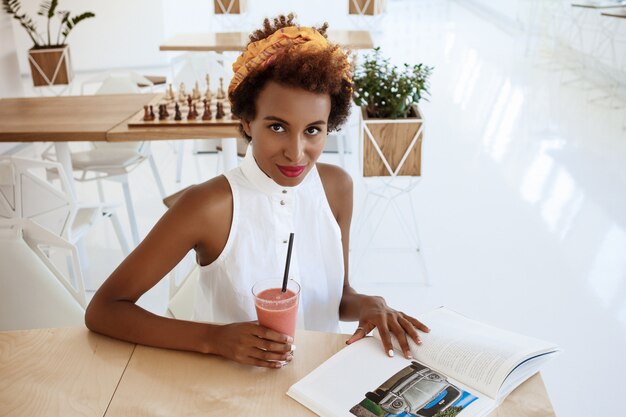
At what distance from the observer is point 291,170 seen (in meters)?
1.20

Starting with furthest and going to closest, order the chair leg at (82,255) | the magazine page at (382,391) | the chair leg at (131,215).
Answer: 1. the chair leg at (131,215)
2. the chair leg at (82,255)
3. the magazine page at (382,391)

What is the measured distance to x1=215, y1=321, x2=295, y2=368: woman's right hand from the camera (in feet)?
3.36

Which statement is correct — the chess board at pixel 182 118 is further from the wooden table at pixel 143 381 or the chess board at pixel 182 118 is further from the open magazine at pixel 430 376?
the open magazine at pixel 430 376

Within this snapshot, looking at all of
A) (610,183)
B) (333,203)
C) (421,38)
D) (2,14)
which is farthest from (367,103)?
(421,38)

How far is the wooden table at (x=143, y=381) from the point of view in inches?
37.6

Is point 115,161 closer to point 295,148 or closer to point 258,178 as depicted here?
point 258,178

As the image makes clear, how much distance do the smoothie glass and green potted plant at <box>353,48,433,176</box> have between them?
1.55m

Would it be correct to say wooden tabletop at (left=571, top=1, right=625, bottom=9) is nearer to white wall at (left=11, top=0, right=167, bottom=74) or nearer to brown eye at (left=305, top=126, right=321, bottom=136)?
white wall at (left=11, top=0, right=167, bottom=74)

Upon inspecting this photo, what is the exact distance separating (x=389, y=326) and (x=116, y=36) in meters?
6.62

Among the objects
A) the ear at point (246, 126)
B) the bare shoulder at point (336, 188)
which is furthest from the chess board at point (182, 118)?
the ear at point (246, 126)

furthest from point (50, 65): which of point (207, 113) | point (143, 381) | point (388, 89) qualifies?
point (143, 381)

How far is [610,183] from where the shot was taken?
3.86 m

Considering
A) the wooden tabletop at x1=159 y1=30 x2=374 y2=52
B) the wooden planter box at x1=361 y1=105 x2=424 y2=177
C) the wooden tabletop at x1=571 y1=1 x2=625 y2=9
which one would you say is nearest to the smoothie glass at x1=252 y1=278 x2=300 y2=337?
the wooden planter box at x1=361 y1=105 x2=424 y2=177

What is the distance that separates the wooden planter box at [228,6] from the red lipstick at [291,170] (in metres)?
5.50
